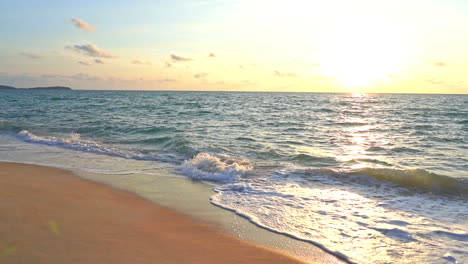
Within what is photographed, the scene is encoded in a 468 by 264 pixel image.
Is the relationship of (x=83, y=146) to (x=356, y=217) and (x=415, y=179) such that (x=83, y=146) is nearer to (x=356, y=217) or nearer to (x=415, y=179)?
(x=356, y=217)

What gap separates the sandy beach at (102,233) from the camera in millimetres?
3645

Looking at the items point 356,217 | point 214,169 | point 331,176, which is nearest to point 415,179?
point 331,176

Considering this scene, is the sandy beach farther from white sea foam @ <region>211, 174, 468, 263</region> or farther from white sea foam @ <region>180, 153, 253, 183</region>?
white sea foam @ <region>180, 153, 253, 183</region>

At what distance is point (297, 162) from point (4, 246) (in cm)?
806

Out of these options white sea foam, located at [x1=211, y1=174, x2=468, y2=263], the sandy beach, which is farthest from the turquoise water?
the sandy beach

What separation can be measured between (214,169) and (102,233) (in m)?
4.90

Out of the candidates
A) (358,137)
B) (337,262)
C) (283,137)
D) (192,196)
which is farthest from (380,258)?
(358,137)

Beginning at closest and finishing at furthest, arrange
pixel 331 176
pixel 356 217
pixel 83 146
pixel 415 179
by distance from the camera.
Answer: pixel 356 217 → pixel 415 179 → pixel 331 176 → pixel 83 146

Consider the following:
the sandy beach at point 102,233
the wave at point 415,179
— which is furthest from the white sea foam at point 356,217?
the sandy beach at point 102,233

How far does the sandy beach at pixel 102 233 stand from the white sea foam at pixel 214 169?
2435 mm

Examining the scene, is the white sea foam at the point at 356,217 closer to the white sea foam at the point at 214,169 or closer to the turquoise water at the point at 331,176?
the turquoise water at the point at 331,176

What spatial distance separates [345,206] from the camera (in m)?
6.14

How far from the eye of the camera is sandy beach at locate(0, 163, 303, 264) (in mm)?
3645

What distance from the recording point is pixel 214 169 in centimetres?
901
